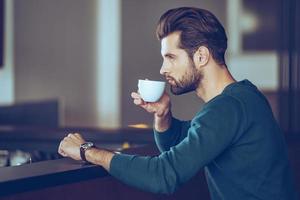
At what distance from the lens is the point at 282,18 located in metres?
2.53

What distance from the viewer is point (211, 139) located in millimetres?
1375

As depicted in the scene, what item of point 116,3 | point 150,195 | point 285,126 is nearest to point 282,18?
point 285,126

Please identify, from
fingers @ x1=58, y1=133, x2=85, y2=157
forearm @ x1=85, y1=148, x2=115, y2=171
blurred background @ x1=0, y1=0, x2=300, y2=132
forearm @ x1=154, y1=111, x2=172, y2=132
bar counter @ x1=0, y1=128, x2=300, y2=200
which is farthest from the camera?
blurred background @ x1=0, y1=0, x2=300, y2=132

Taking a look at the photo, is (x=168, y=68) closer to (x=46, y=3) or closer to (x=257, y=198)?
(x=257, y=198)

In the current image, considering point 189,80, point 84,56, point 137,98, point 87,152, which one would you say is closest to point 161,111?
point 137,98

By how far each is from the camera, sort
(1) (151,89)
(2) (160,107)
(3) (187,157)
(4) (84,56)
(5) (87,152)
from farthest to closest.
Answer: (4) (84,56) → (2) (160,107) → (1) (151,89) → (5) (87,152) → (3) (187,157)

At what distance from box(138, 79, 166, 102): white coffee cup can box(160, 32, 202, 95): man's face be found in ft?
0.15

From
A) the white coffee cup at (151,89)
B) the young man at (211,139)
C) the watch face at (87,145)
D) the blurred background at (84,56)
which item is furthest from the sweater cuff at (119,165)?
the blurred background at (84,56)

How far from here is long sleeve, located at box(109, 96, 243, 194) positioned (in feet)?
4.47

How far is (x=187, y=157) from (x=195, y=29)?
1.09 feet

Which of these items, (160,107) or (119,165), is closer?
(119,165)

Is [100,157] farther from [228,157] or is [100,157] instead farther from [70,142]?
[228,157]

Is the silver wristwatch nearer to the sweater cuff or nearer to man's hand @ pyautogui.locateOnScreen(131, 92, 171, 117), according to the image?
the sweater cuff

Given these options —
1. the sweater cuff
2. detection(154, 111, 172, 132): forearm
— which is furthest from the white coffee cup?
the sweater cuff
